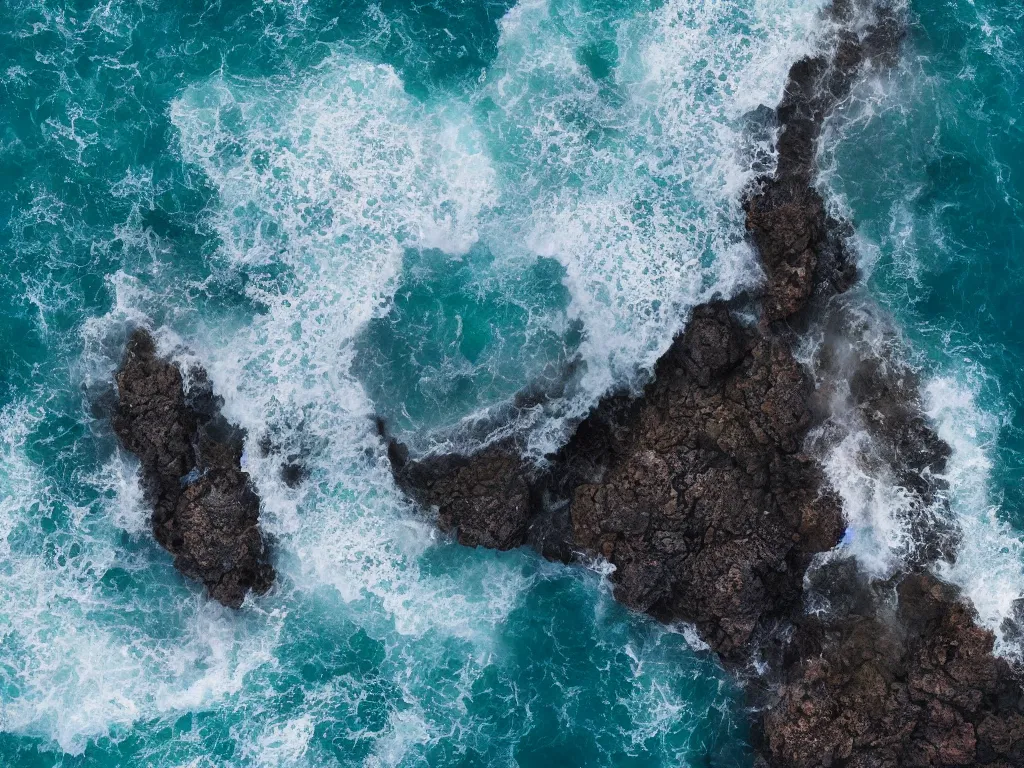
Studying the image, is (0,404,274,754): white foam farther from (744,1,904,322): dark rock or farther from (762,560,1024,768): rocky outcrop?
(744,1,904,322): dark rock

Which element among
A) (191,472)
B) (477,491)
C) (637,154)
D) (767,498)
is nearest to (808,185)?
(637,154)

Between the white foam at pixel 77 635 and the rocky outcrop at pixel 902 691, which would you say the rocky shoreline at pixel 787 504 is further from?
the white foam at pixel 77 635

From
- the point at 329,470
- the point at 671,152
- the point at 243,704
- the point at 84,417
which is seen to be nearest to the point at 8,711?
the point at 243,704

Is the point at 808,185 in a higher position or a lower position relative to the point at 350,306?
higher

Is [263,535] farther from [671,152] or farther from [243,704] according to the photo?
[671,152]

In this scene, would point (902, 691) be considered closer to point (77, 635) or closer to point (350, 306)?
point (350, 306)

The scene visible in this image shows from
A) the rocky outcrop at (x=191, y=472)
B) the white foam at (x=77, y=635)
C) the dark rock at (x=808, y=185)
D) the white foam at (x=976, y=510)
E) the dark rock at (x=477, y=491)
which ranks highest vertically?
the dark rock at (x=808, y=185)

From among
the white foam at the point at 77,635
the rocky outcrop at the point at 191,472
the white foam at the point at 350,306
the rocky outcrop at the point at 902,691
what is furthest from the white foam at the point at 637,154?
the white foam at the point at 77,635
